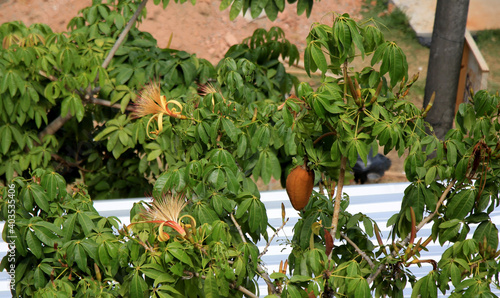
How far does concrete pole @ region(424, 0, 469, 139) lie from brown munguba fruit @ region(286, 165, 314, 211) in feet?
8.73

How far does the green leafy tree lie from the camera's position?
1.40m

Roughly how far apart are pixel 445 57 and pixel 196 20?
15.2 ft

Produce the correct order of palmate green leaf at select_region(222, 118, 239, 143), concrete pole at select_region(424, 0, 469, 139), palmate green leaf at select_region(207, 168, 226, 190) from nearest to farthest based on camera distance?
1. palmate green leaf at select_region(207, 168, 226, 190)
2. palmate green leaf at select_region(222, 118, 239, 143)
3. concrete pole at select_region(424, 0, 469, 139)

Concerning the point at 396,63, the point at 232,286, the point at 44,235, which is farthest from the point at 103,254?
the point at 396,63

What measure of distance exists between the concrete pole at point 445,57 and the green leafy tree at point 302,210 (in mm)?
2406

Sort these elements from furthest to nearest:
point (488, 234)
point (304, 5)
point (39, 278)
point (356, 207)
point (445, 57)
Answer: point (445, 57)
point (356, 207)
point (304, 5)
point (39, 278)
point (488, 234)

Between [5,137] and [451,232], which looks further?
[5,137]

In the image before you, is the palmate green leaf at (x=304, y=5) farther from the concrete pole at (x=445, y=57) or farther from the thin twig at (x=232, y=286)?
the concrete pole at (x=445, y=57)

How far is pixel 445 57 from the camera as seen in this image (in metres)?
3.86

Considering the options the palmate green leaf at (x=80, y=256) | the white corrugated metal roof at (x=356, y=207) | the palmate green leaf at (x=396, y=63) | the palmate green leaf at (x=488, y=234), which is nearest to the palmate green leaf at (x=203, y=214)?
the palmate green leaf at (x=80, y=256)

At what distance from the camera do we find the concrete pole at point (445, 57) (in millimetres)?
3787

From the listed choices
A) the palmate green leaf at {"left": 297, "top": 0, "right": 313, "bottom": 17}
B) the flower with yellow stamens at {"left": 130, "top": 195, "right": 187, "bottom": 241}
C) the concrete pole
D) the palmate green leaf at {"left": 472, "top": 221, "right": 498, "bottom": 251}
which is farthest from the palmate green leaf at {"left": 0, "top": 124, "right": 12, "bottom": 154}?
the concrete pole

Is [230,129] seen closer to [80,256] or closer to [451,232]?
[80,256]

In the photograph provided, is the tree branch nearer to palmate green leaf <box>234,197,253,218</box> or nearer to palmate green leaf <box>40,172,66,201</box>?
palmate green leaf <box>40,172,66,201</box>
